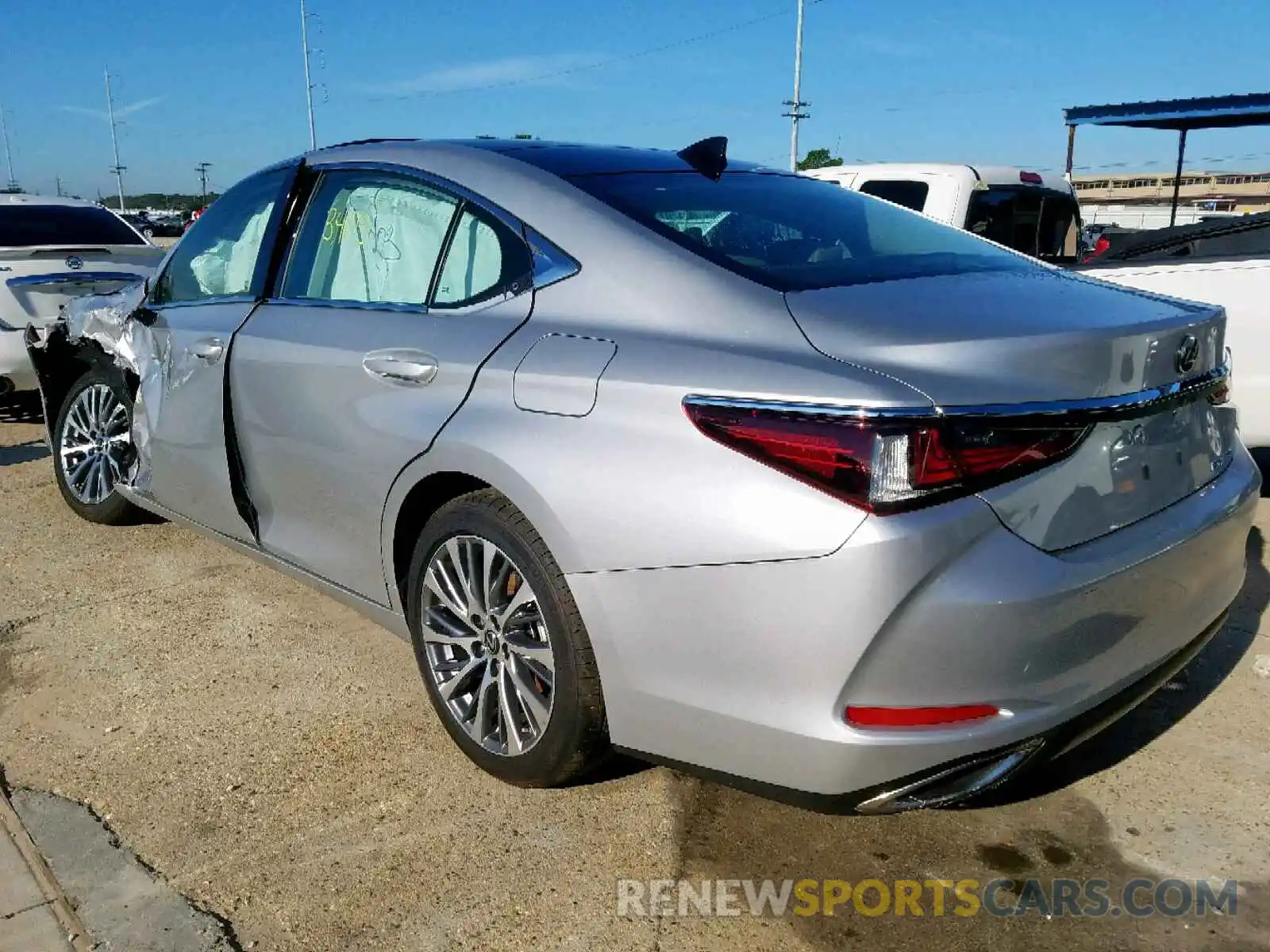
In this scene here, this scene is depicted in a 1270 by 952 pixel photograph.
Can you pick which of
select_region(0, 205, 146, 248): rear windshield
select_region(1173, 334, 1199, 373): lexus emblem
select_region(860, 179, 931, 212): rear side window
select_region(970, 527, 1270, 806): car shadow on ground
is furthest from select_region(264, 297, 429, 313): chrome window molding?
select_region(860, 179, 931, 212): rear side window

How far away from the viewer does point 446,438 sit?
2.50m

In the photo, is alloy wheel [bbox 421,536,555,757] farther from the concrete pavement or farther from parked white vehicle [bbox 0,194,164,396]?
parked white vehicle [bbox 0,194,164,396]

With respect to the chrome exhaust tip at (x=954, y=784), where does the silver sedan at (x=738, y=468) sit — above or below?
above

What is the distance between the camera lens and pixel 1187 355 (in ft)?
7.35

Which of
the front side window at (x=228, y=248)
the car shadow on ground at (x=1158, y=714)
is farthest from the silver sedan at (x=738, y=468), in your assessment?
the car shadow on ground at (x=1158, y=714)

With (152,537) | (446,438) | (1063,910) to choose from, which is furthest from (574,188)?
(152,537)

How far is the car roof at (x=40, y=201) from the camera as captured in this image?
731 centimetres

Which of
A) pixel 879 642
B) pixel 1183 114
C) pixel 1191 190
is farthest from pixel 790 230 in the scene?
pixel 1191 190

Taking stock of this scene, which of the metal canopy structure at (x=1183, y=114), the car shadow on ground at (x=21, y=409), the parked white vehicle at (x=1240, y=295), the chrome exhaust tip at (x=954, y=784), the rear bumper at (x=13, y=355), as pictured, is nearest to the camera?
the chrome exhaust tip at (x=954, y=784)

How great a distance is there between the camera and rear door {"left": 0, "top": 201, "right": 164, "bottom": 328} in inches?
246

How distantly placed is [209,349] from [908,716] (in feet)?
8.37

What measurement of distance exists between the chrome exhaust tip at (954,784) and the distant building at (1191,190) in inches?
2015

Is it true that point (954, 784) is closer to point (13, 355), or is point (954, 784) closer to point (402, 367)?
point (402, 367)

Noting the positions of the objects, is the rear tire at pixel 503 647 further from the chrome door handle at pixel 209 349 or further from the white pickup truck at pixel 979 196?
the white pickup truck at pixel 979 196
